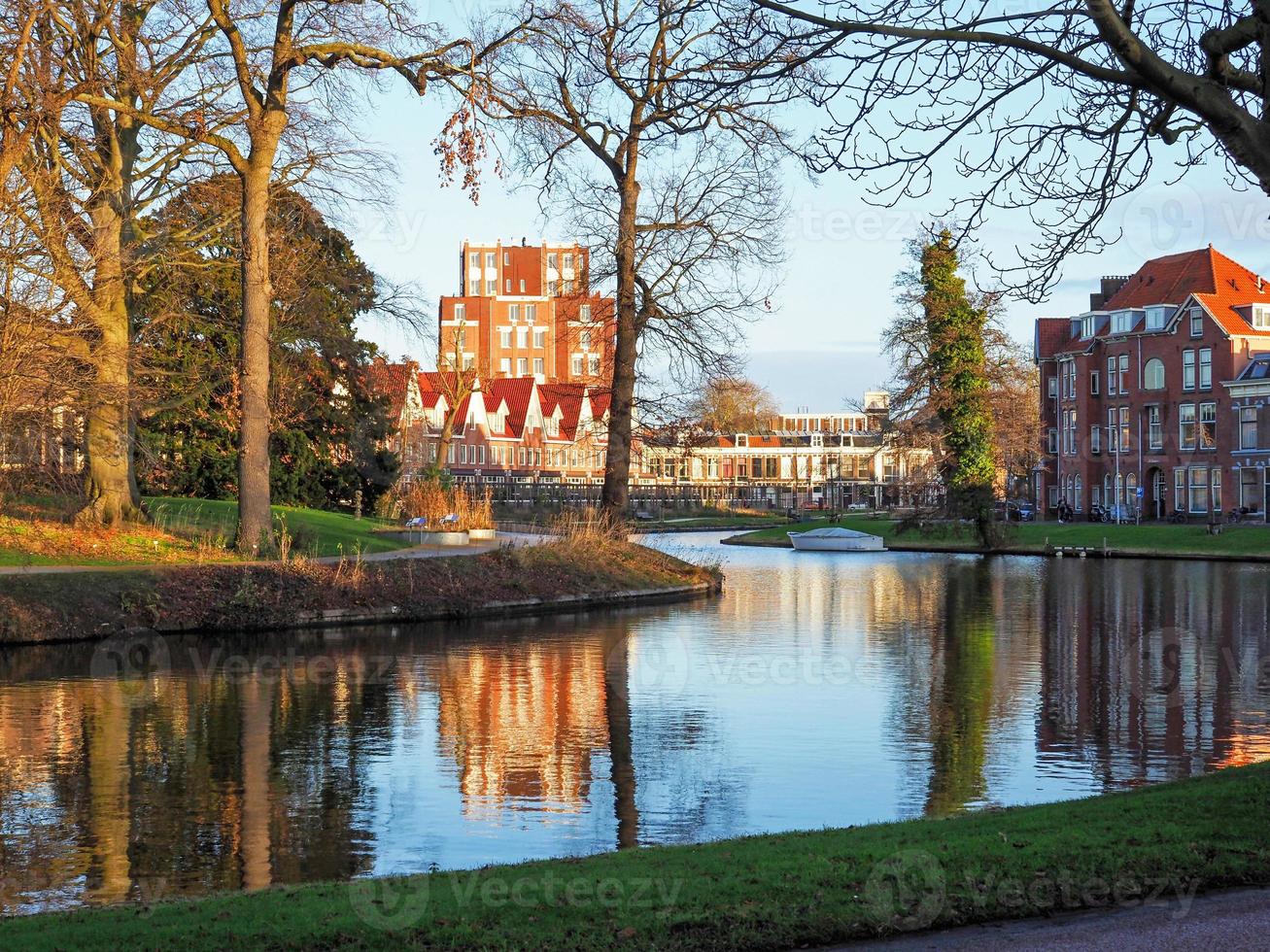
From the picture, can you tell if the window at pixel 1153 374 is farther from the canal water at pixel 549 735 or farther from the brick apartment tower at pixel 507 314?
the brick apartment tower at pixel 507 314

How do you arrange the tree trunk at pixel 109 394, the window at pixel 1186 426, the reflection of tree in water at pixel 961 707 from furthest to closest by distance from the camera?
the window at pixel 1186 426
the tree trunk at pixel 109 394
the reflection of tree in water at pixel 961 707

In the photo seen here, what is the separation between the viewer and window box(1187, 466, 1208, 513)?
252ft

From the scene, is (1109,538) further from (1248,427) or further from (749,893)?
(749,893)

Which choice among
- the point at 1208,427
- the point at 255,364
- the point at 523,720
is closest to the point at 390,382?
the point at 255,364

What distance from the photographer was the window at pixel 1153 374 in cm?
7969

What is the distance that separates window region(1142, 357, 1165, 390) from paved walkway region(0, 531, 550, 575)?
1927 inches

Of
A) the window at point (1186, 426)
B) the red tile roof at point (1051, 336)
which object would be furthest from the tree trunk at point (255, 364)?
the red tile roof at point (1051, 336)

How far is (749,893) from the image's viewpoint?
779cm

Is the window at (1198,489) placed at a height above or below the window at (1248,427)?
below

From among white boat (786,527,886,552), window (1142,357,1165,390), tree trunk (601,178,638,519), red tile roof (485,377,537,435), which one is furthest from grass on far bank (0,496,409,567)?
red tile roof (485,377,537,435)

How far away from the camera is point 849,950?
7.23 metres

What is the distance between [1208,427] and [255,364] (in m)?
60.3

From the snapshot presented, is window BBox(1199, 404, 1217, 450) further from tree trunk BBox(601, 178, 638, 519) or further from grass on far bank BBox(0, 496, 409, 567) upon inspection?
grass on far bank BBox(0, 496, 409, 567)

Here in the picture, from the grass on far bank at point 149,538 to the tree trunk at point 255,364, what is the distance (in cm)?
83
